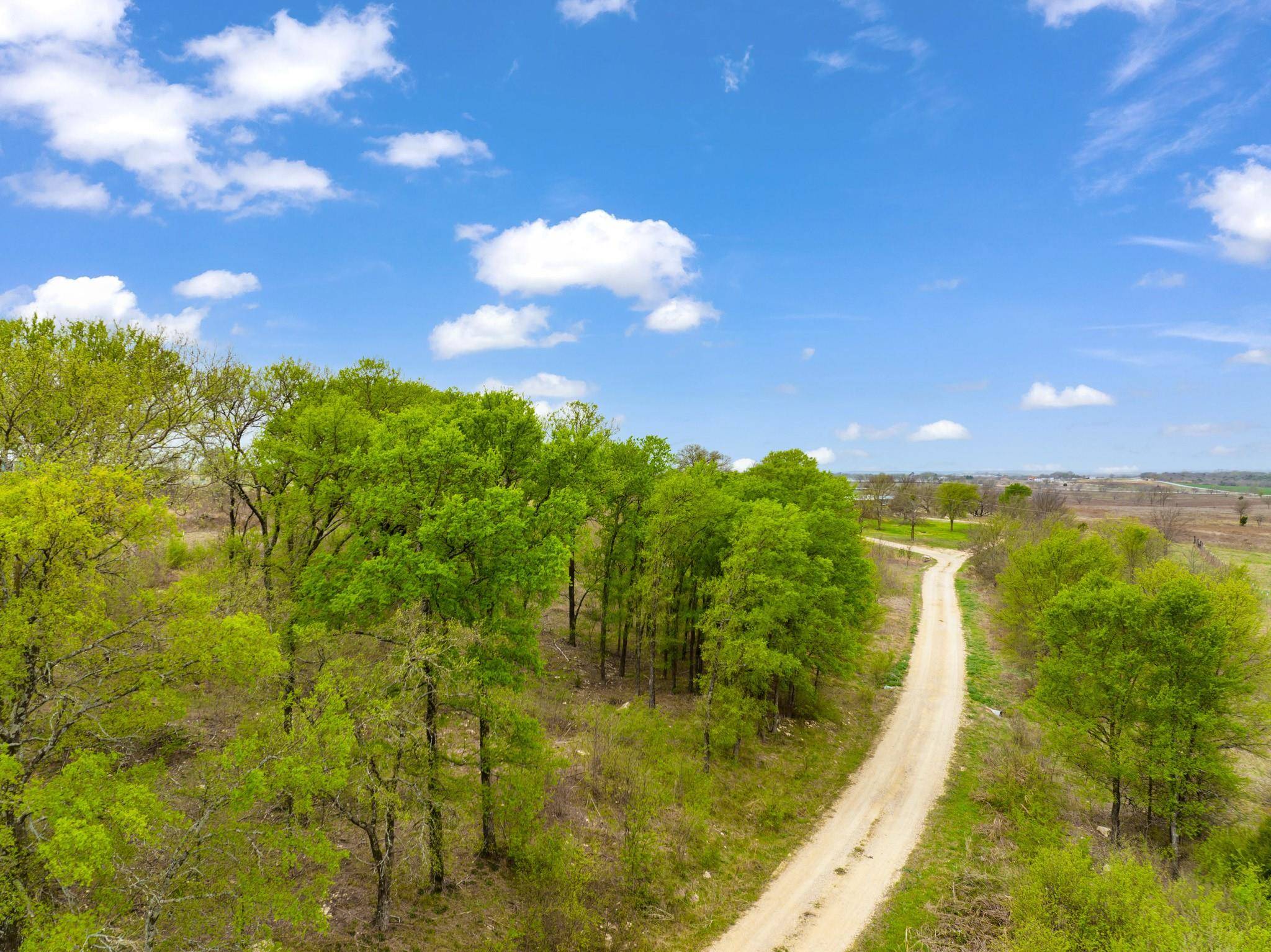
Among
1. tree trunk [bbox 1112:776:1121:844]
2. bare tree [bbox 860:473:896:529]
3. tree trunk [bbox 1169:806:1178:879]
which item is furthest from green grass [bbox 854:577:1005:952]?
bare tree [bbox 860:473:896:529]

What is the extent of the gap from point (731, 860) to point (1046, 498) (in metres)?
110

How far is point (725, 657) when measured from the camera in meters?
26.8

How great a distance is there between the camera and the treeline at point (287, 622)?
10.9 meters

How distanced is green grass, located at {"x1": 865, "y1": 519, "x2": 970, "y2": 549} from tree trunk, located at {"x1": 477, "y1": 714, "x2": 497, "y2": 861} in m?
93.5

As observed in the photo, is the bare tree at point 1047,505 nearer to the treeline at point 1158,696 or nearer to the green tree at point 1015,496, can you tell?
Answer: the green tree at point 1015,496

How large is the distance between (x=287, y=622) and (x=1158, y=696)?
3046cm

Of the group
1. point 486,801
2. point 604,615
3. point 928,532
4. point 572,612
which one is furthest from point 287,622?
point 928,532

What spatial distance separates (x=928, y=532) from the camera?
119500mm

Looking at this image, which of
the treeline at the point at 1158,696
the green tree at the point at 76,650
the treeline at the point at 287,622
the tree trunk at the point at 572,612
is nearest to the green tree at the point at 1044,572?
the treeline at the point at 1158,696

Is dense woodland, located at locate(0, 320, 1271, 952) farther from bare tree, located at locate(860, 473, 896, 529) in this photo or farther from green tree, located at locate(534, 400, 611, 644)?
bare tree, located at locate(860, 473, 896, 529)

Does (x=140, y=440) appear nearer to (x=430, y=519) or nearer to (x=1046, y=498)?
(x=430, y=519)

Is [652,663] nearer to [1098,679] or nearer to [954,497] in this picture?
[1098,679]

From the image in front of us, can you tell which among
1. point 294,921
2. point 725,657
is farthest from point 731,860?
point 294,921

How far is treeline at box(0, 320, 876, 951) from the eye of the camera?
10.9 metres
